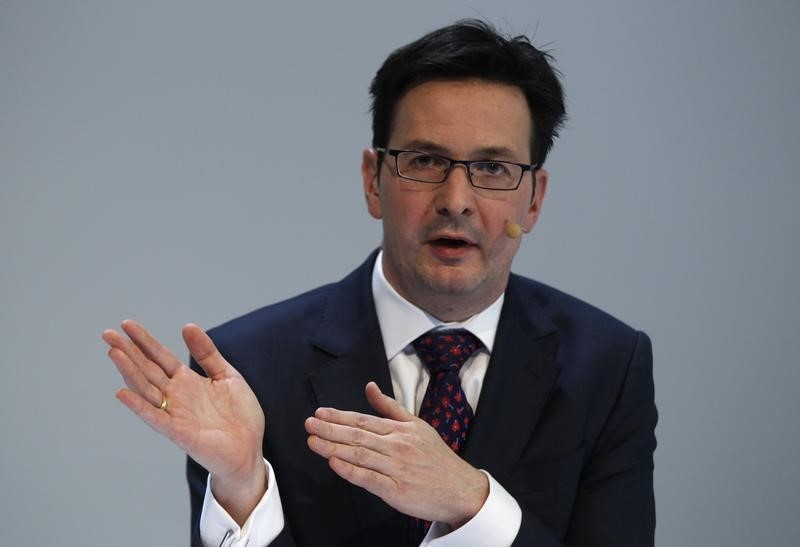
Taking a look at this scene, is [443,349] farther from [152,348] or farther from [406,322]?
[152,348]

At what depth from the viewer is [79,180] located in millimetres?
2859

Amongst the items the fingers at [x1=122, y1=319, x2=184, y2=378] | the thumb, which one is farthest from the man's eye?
the fingers at [x1=122, y1=319, x2=184, y2=378]

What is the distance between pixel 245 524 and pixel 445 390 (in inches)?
18.4

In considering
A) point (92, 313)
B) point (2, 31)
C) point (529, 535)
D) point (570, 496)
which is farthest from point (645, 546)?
point (2, 31)

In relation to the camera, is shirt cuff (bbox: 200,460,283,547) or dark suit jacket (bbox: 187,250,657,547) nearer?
shirt cuff (bbox: 200,460,283,547)

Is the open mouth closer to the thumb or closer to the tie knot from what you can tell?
the tie knot

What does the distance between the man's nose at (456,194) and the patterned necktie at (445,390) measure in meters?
0.27

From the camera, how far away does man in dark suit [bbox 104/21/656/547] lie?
2080 mm

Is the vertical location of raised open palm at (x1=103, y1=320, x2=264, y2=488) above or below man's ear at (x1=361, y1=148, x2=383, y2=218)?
below

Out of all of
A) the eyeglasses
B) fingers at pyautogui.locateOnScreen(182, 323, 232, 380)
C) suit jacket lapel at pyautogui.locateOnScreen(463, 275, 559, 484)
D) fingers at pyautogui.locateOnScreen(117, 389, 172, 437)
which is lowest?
suit jacket lapel at pyautogui.locateOnScreen(463, 275, 559, 484)

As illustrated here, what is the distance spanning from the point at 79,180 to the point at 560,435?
1.47 meters

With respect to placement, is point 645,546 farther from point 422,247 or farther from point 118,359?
point 118,359

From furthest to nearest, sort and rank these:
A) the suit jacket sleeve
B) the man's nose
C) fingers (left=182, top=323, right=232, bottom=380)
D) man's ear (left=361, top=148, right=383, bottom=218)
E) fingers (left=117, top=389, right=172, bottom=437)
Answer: man's ear (left=361, top=148, right=383, bottom=218) < the suit jacket sleeve < the man's nose < fingers (left=182, top=323, right=232, bottom=380) < fingers (left=117, top=389, right=172, bottom=437)

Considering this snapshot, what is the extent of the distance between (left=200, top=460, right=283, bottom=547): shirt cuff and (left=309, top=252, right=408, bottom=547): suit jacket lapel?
21 cm
